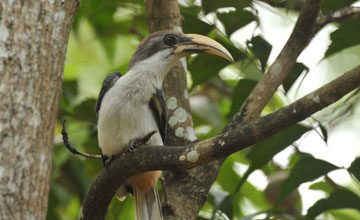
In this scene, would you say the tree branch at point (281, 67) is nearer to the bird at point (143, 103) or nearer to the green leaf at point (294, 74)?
the green leaf at point (294, 74)

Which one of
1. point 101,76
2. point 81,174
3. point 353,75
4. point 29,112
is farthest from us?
point 101,76

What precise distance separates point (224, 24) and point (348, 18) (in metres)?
0.91

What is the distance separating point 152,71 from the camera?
12.9 ft

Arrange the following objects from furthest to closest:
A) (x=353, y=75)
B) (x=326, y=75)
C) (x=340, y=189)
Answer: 1. (x=326, y=75)
2. (x=340, y=189)
3. (x=353, y=75)

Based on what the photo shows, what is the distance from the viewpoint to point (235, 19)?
423cm

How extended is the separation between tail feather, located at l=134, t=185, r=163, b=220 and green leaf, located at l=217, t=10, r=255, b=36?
4.29 ft

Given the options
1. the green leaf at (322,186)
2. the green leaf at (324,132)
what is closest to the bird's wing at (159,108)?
the green leaf at (324,132)

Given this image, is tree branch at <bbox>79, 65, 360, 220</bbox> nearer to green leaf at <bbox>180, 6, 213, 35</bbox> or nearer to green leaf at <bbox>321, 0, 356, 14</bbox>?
green leaf at <bbox>321, 0, 356, 14</bbox>

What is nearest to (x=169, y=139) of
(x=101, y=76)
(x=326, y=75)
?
(x=326, y=75)

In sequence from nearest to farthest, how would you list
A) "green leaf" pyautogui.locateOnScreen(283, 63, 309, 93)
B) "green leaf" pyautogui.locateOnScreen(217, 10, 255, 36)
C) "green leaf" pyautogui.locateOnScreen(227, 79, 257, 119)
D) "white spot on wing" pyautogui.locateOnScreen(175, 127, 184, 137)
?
1. "green leaf" pyautogui.locateOnScreen(283, 63, 309, 93)
2. "white spot on wing" pyautogui.locateOnScreen(175, 127, 184, 137)
3. "green leaf" pyautogui.locateOnScreen(217, 10, 255, 36)
4. "green leaf" pyautogui.locateOnScreen(227, 79, 257, 119)

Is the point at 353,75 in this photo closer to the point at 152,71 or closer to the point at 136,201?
the point at 152,71

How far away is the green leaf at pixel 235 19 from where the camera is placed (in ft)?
13.9

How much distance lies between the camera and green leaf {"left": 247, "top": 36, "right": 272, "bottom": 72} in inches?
160

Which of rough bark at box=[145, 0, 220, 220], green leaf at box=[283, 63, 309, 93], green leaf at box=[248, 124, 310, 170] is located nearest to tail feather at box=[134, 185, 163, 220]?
rough bark at box=[145, 0, 220, 220]
